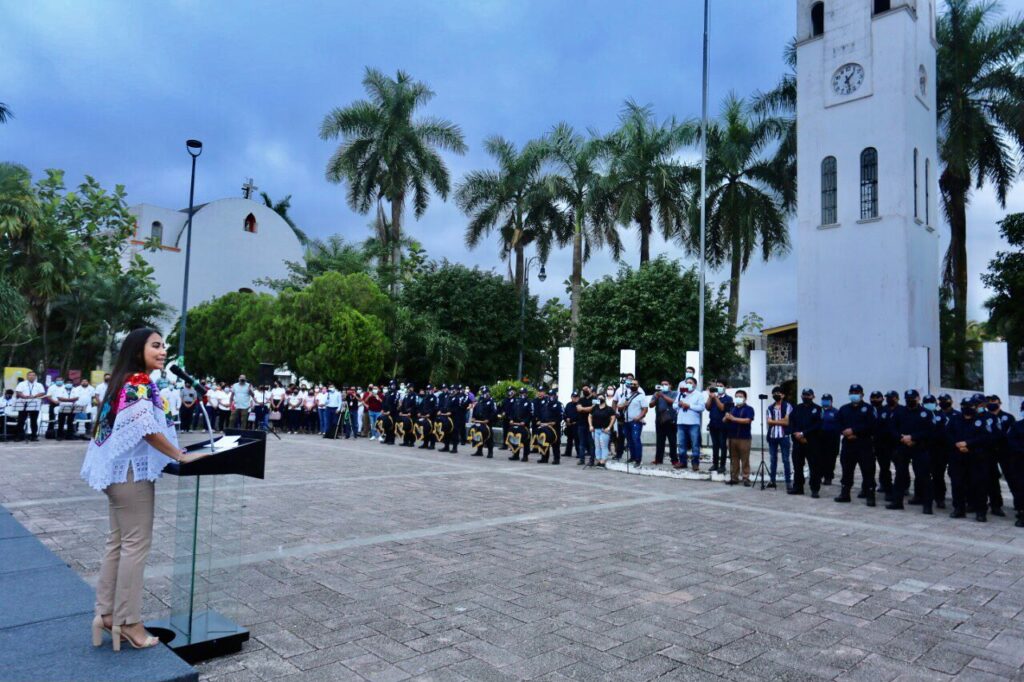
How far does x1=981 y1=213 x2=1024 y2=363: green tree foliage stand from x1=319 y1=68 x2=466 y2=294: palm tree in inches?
975

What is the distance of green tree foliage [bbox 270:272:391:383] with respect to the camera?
27.1 metres

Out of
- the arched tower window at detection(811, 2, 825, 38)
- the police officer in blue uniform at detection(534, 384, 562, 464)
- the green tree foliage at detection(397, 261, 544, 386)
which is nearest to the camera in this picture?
the police officer in blue uniform at detection(534, 384, 562, 464)

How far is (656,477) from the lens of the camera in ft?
44.6

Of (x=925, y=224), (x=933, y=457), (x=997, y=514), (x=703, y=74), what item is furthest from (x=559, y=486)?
(x=925, y=224)

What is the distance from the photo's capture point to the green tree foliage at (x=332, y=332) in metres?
27.1

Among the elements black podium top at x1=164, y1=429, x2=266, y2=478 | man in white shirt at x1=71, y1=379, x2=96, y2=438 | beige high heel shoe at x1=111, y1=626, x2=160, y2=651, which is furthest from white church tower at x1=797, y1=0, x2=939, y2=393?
man in white shirt at x1=71, y1=379, x2=96, y2=438

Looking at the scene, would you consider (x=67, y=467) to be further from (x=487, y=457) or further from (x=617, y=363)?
(x=617, y=363)

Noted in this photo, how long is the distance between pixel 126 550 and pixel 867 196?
23.3m

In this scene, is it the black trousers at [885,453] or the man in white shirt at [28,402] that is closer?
the black trousers at [885,453]

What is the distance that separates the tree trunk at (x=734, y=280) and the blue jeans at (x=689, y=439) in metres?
18.6

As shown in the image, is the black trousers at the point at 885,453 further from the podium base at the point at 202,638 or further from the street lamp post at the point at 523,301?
the street lamp post at the point at 523,301

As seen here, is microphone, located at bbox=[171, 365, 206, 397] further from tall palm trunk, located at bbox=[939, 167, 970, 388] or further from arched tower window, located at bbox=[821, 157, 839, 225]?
tall palm trunk, located at bbox=[939, 167, 970, 388]

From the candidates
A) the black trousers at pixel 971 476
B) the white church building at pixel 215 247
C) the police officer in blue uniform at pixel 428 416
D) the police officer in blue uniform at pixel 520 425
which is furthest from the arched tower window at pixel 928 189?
the white church building at pixel 215 247

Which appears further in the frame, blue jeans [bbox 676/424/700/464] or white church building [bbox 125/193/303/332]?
white church building [bbox 125/193/303/332]
